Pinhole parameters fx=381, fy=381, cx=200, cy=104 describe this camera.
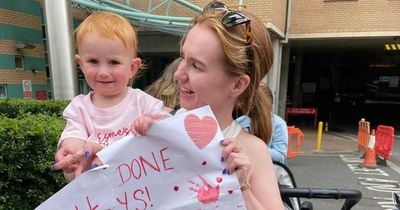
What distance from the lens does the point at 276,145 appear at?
10.9ft

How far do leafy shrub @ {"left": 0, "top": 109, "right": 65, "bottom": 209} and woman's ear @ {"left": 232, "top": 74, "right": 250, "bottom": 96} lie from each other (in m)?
2.34

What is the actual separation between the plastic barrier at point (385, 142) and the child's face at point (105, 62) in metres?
8.99

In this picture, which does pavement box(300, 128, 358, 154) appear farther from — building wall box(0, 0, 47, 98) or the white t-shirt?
the white t-shirt

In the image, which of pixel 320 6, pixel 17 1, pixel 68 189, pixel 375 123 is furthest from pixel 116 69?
pixel 375 123

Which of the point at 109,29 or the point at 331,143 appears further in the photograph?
the point at 331,143

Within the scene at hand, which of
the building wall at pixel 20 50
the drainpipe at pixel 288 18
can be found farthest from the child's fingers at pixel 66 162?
the drainpipe at pixel 288 18

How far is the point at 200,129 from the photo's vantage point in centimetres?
116

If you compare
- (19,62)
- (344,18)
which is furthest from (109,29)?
(344,18)

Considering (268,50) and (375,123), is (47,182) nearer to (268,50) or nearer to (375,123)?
(268,50)

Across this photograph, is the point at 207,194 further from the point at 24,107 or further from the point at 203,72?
the point at 24,107

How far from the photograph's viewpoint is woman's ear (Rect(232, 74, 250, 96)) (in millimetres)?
1292

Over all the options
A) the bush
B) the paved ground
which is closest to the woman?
the paved ground

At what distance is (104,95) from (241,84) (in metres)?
0.55

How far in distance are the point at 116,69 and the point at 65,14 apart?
10.4ft
